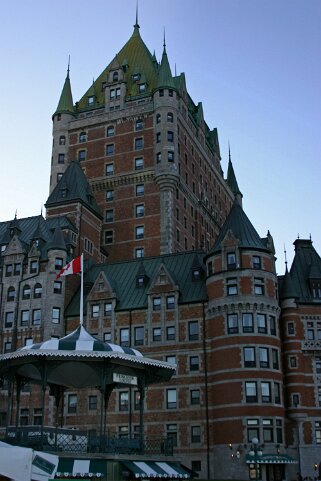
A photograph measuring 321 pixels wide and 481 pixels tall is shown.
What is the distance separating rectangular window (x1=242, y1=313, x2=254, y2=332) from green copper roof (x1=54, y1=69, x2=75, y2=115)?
51372mm

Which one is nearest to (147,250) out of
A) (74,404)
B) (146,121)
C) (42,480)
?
(146,121)

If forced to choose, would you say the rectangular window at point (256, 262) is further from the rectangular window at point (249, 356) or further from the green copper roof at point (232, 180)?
the green copper roof at point (232, 180)

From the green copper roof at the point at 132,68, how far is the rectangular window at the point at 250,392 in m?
50.0

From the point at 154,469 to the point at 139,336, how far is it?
103 feet

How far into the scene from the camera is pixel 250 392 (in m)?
60.6

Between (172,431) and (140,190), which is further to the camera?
(140,190)

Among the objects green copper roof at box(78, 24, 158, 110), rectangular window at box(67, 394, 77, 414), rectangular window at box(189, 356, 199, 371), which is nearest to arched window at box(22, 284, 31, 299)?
rectangular window at box(67, 394, 77, 414)

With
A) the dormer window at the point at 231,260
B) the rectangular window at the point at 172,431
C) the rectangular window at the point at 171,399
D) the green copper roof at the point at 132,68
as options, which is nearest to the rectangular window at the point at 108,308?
the rectangular window at the point at 171,399

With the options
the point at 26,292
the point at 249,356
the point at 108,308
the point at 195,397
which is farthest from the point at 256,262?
the point at 26,292

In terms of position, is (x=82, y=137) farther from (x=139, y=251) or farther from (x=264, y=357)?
(x=264, y=357)

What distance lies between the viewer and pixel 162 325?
67.1 m

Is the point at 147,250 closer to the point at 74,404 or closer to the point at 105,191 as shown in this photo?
the point at 105,191

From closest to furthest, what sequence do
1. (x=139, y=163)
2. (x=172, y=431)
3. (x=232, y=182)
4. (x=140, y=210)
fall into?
(x=172, y=431)
(x=140, y=210)
(x=139, y=163)
(x=232, y=182)

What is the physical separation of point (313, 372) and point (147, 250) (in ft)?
99.0
